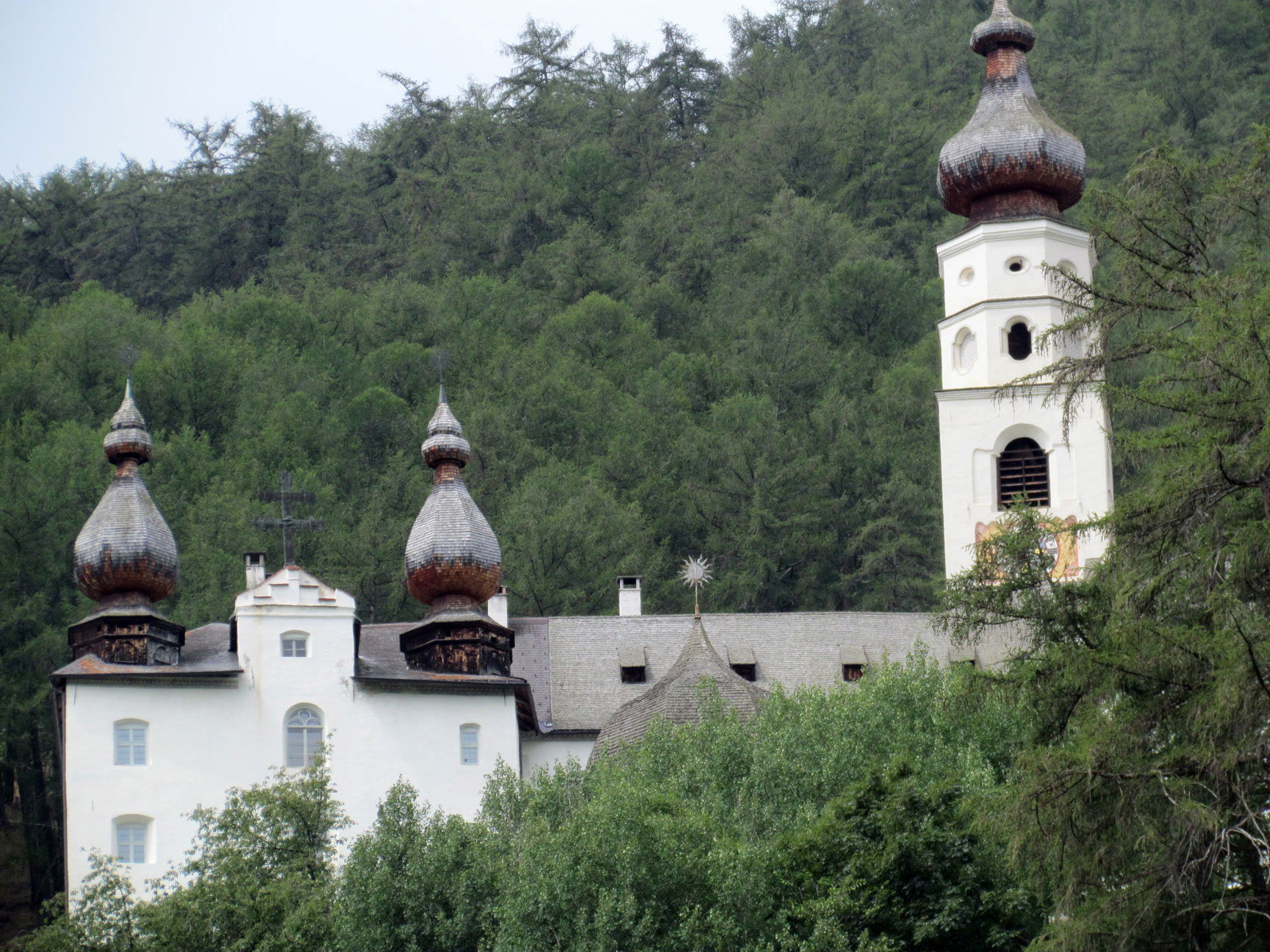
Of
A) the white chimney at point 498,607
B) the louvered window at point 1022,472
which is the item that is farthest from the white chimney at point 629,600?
the louvered window at point 1022,472

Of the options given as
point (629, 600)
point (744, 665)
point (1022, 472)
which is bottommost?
point (744, 665)

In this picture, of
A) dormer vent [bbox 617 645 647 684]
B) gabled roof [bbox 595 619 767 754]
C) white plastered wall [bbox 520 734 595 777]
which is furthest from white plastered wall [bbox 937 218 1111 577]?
white plastered wall [bbox 520 734 595 777]

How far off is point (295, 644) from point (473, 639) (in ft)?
8.84

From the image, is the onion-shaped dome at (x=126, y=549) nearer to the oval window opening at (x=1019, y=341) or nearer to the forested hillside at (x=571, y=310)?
the forested hillside at (x=571, y=310)

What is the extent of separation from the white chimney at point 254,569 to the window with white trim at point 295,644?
3345mm

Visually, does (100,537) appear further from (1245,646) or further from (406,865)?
(1245,646)

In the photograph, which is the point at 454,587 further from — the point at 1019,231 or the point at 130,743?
the point at 1019,231

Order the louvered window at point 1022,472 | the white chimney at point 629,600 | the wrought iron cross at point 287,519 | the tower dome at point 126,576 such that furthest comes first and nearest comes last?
1. the white chimney at point 629,600
2. the louvered window at point 1022,472
3. the wrought iron cross at point 287,519
4. the tower dome at point 126,576

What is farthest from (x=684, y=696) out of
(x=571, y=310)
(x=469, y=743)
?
(x=571, y=310)

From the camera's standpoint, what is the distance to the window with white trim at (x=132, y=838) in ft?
99.3

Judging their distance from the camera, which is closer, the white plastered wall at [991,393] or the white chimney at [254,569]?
the white chimney at [254,569]

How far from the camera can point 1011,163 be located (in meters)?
37.6

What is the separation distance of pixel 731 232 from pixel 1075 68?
11.0m

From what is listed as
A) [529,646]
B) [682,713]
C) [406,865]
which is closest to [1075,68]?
[529,646]
